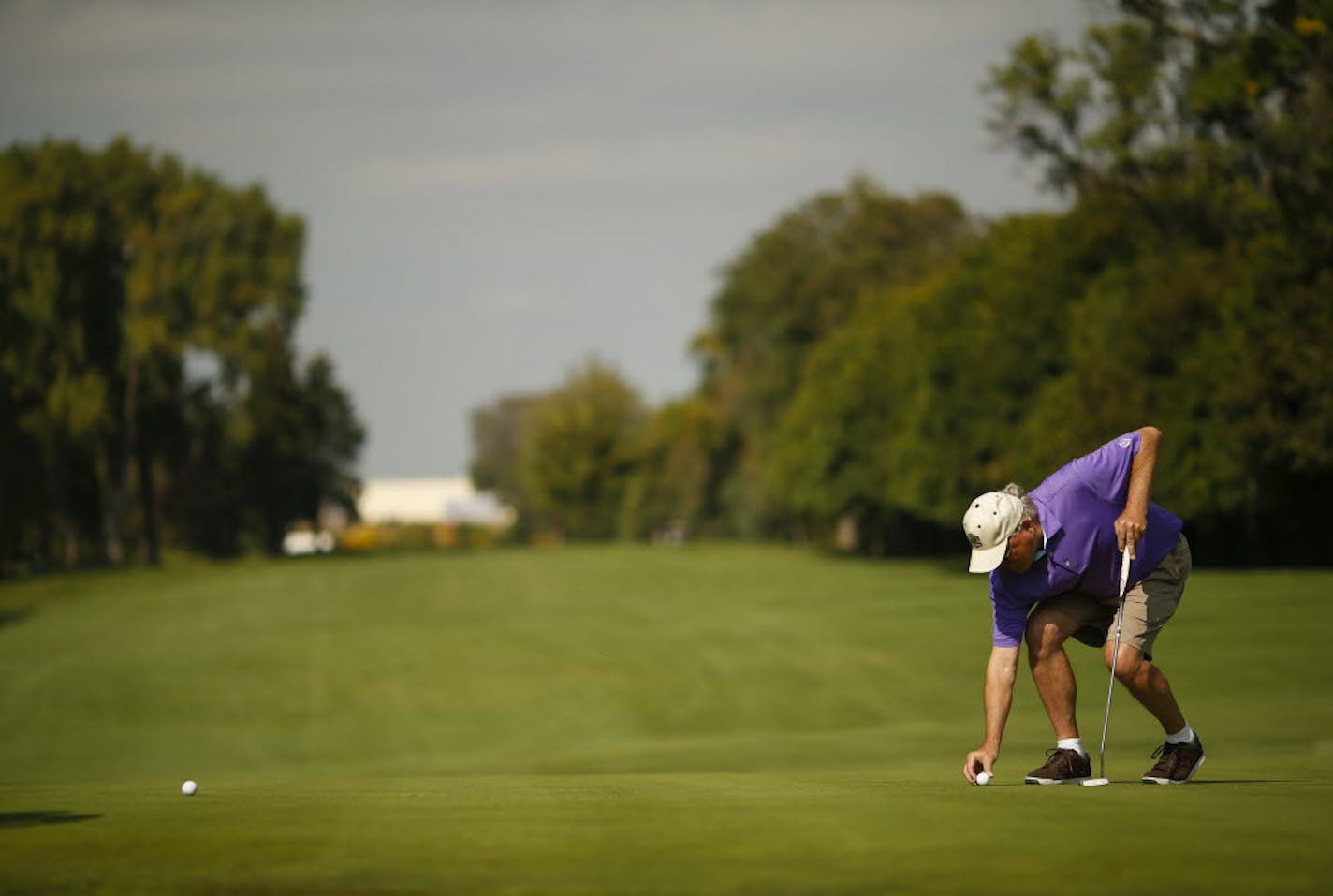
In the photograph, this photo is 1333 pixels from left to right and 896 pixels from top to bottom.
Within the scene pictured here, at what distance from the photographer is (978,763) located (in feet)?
32.8

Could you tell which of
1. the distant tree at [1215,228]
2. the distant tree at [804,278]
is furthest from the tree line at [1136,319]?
the distant tree at [804,278]

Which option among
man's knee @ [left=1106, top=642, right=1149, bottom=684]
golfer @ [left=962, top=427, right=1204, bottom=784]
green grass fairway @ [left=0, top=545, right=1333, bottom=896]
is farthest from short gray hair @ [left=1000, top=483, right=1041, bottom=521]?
green grass fairway @ [left=0, top=545, right=1333, bottom=896]

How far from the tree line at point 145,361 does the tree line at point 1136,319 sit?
95.5 ft

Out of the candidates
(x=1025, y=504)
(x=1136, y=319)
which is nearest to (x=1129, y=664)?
(x=1025, y=504)

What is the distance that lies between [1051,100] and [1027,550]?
5322cm

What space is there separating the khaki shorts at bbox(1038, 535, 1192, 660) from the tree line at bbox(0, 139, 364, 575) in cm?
7637

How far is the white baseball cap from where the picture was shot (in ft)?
30.6

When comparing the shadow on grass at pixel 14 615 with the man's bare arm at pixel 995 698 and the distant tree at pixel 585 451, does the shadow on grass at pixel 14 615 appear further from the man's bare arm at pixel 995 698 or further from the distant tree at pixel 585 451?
the distant tree at pixel 585 451

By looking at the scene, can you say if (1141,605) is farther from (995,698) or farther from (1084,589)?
(995,698)

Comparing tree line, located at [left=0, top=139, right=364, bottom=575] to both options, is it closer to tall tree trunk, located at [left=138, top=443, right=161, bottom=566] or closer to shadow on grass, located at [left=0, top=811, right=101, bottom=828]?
tall tree trunk, located at [left=138, top=443, right=161, bottom=566]

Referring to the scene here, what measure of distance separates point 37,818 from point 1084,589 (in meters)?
5.74

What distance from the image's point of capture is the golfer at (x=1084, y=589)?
31.9 ft

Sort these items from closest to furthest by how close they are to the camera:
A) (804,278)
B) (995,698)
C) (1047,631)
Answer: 1. (995,698)
2. (1047,631)
3. (804,278)

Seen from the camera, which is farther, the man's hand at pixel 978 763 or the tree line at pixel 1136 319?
the tree line at pixel 1136 319
